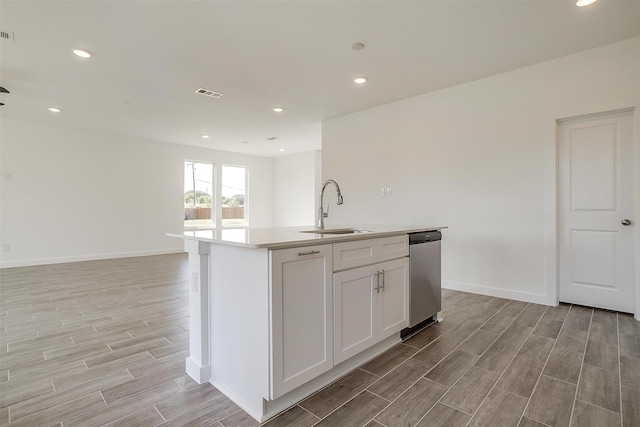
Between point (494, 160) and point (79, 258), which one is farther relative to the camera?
point (79, 258)

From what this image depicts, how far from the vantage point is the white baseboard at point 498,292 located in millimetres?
3320

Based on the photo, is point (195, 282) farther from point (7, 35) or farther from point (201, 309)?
point (7, 35)

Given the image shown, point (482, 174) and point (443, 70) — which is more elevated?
point (443, 70)

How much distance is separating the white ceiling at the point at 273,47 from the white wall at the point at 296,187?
3.84 m

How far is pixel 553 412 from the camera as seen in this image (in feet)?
5.12

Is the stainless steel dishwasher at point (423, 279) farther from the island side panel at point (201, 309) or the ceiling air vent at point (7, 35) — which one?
the ceiling air vent at point (7, 35)

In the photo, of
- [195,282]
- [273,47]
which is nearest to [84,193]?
[273,47]

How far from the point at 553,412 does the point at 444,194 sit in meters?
2.84

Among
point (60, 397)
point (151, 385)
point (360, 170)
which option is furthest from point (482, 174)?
point (60, 397)

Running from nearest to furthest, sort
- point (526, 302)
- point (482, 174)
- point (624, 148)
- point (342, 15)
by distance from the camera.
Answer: point (342, 15)
point (624, 148)
point (526, 302)
point (482, 174)

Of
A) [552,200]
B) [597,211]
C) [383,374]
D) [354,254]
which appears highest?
[552,200]

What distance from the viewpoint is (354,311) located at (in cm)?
195

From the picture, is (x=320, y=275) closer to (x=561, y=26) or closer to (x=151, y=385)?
(x=151, y=385)

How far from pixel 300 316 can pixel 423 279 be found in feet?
4.64
